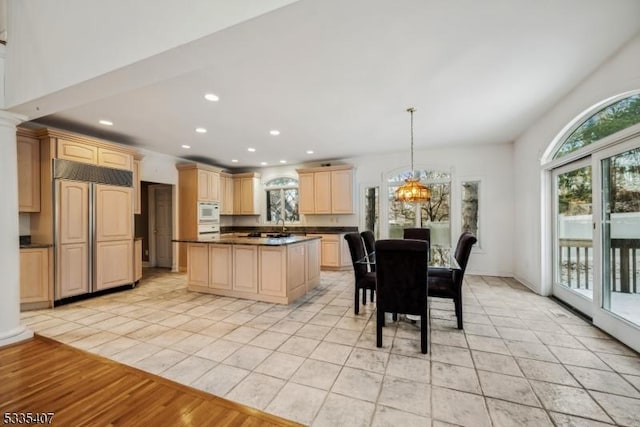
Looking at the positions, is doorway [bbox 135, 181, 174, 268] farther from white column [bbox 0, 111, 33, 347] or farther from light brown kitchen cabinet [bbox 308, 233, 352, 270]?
white column [bbox 0, 111, 33, 347]

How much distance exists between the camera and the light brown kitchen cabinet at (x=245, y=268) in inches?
155

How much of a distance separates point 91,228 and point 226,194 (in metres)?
3.43

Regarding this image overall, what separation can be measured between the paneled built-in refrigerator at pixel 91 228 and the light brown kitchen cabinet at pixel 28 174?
29 centimetres

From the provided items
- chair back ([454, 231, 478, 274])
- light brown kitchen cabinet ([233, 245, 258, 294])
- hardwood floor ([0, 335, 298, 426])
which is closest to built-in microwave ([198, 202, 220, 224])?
light brown kitchen cabinet ([233, 245, 258, 294])

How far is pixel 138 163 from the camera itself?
4.98m

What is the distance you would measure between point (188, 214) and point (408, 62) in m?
5.51

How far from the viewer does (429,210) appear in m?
5.94

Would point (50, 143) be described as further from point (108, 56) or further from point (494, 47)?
point (494, 47)

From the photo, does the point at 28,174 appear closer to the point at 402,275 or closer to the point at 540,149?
the point at 402,275

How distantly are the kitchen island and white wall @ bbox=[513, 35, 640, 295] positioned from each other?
11.8 ft

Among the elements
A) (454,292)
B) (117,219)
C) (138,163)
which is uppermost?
(138,163)

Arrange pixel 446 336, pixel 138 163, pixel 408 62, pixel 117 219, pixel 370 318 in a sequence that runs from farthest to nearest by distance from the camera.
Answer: pixel 138 163
pixel 117 219
pixel 370 318
pixel 446 336
pixel 408 62

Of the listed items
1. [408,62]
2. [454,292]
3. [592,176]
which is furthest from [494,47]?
[454,292]

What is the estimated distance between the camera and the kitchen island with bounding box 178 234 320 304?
12.4ft
